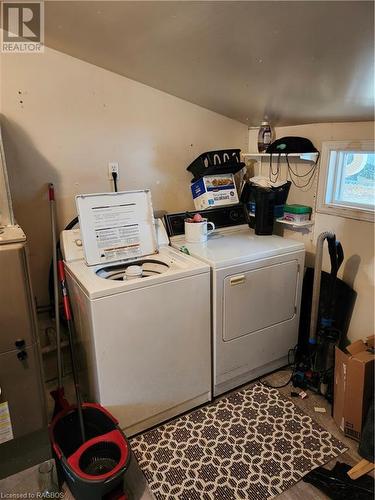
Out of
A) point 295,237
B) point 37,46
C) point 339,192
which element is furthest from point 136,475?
point 37,46

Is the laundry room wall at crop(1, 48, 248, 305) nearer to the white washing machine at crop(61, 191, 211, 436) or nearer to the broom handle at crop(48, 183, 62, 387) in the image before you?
the broom handle at crop(48, 183, 62, 387)

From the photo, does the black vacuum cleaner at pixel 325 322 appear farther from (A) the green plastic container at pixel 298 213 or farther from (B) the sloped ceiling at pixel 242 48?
(B) the sloped ceiling at pixel 242 48

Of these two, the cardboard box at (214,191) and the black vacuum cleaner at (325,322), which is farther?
the cardboard box at (214,191)

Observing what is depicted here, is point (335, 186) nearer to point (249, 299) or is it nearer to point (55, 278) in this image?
point (249, 299)

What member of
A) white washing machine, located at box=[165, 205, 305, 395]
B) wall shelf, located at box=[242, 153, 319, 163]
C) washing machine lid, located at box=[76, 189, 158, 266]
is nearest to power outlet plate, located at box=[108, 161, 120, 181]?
washing machine lid, located at box=[76, 189, 158, 266]

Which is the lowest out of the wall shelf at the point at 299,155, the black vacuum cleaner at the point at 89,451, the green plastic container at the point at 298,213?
the black vacuum cleaner at the point at 89,451

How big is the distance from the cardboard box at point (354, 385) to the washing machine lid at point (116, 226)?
1280 millimetres

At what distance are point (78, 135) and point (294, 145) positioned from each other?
4.78 feet

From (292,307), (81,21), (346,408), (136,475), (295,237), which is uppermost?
(81,21)

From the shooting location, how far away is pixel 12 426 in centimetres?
170

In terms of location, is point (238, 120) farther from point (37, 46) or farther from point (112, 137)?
point (37, 46)

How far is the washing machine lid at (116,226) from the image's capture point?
2055mm

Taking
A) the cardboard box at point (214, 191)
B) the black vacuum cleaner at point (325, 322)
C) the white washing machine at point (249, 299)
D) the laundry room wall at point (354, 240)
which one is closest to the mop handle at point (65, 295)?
the white washing machine at point (249, 299)

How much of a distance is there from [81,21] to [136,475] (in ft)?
7.32
